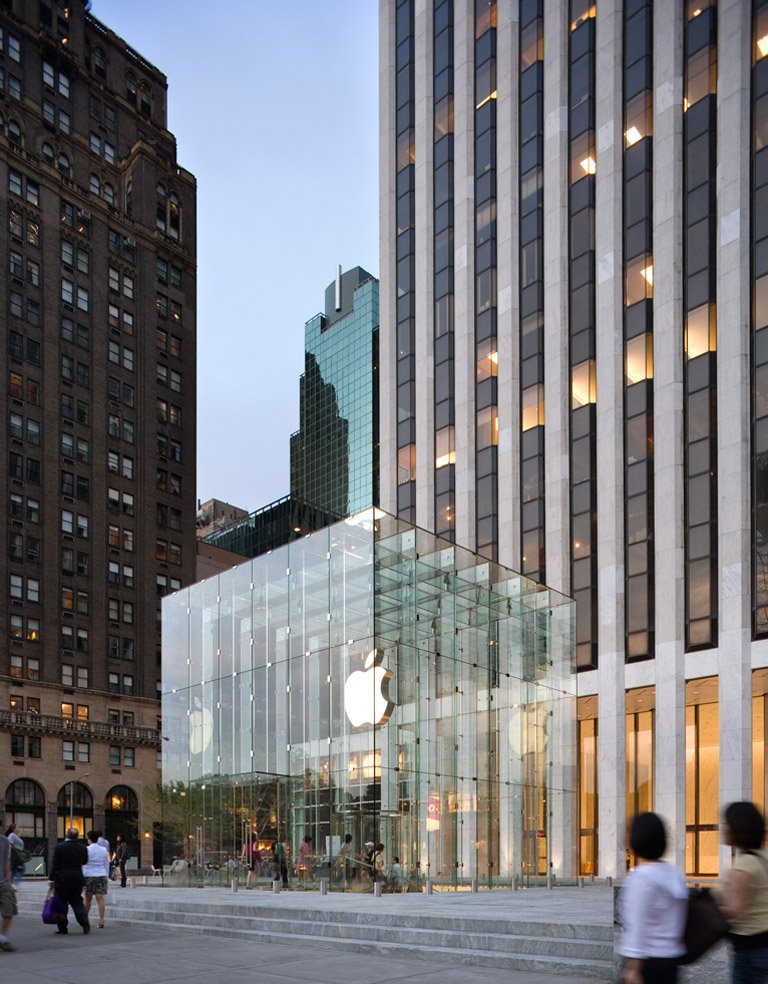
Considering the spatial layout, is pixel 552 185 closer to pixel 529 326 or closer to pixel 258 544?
pixel 529 326

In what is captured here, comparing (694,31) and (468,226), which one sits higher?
(694,31)

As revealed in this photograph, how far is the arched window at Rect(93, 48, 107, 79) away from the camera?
10012 centimetres

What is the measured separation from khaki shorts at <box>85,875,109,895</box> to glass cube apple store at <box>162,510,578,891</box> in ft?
32.4

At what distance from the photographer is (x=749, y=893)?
7.08 metres

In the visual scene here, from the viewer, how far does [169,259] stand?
10219cm

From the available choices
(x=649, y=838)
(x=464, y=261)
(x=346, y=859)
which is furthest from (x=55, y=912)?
(x=464, y=261)

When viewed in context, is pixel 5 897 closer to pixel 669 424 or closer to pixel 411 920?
pixel 411 920

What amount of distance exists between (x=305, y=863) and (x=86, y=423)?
6509cm

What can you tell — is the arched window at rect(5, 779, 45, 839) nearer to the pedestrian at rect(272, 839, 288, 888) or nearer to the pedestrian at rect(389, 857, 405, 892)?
the pedestrian at rect(272, 839, 288, 888)

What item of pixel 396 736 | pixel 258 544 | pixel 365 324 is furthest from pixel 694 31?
pixel 365 324

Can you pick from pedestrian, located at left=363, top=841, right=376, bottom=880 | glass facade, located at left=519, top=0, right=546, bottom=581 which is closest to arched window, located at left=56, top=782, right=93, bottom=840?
glass facade, located at left=519, top=0, right=546, bottom=581

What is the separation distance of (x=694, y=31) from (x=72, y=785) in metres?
65.9

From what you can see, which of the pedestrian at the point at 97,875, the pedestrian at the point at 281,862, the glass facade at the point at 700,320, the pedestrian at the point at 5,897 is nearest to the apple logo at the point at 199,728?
the pedestrian at the point at 281,862

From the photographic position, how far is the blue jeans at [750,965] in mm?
7102
